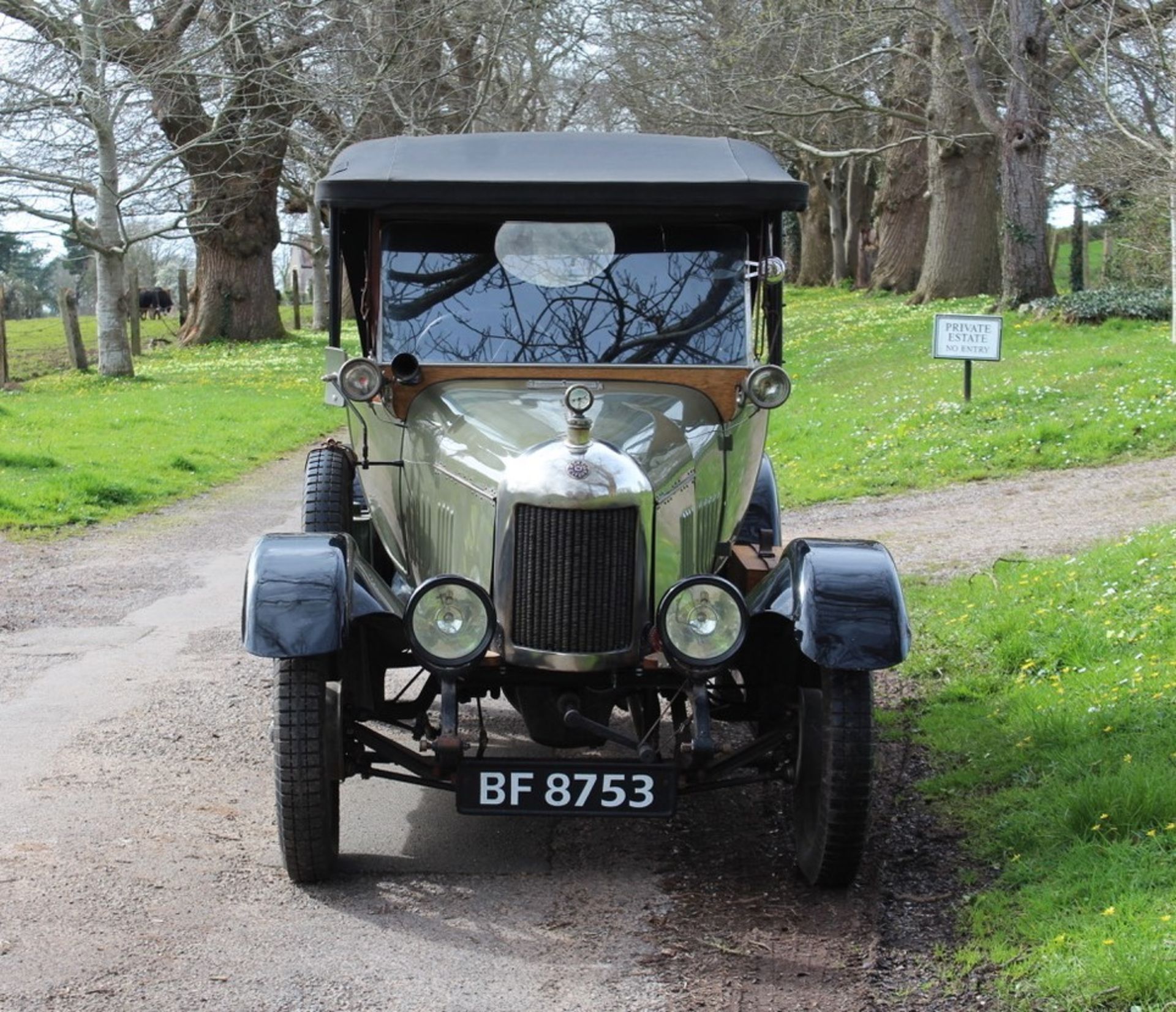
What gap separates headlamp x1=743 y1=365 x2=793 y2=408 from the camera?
5.64 metres

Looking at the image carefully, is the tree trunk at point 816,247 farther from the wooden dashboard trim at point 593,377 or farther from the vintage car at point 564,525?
the wooden dashboard trim at point 593,377

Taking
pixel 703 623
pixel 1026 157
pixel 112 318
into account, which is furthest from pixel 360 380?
pixel 112 318

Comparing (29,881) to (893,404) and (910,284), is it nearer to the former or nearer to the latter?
(893,404)

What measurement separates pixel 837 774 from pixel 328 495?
279 cm

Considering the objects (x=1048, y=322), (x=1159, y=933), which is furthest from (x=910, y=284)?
(x=1159, y=933)

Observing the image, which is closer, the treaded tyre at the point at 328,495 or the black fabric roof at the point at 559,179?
the black fabric roof at the point at 559,179

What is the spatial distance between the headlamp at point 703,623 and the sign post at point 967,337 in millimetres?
11111

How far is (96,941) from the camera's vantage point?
4250mm

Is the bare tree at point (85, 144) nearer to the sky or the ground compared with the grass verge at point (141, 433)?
nearer to the sky

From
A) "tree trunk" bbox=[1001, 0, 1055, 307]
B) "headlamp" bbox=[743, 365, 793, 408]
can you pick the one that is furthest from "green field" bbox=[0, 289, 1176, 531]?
"headlamp" bbox=[743, 365, 793, 408]

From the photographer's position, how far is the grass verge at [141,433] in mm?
12984

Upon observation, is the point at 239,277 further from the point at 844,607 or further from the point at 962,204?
the point at 844,607

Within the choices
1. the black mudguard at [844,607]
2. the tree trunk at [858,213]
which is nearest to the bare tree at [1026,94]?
the black mudguard at [844,607]

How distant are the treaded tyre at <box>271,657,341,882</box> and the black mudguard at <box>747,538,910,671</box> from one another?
59.5 inches
